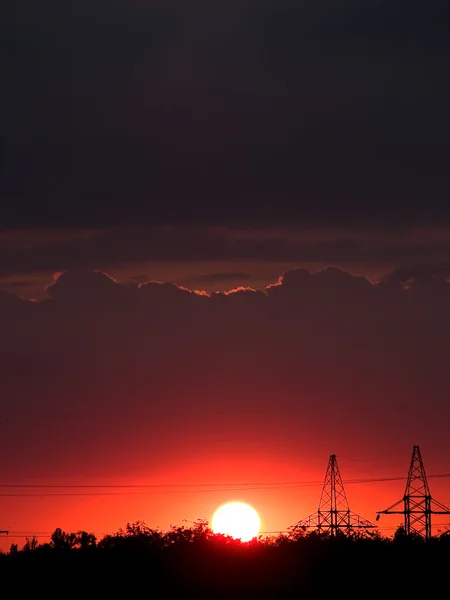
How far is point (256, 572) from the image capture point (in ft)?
611

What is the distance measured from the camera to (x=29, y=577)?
192 meters

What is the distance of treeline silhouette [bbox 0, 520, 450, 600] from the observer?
180 m

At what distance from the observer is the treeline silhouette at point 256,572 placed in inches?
7106

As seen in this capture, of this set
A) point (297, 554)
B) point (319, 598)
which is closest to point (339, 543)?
point (297, 554)

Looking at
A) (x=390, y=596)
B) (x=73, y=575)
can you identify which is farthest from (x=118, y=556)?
(x=390, y=596)

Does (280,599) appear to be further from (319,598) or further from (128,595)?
(128,595)

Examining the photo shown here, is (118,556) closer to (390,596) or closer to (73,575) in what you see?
(73,575)

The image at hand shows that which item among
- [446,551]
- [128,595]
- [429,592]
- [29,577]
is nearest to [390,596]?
[429,592]

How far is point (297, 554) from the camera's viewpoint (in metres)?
194

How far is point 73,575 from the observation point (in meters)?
191

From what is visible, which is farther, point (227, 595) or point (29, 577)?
point (29, 577)

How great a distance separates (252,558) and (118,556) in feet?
57.2

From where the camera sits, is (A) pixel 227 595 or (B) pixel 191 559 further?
(B) pixel 191 559

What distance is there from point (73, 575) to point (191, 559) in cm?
1454
